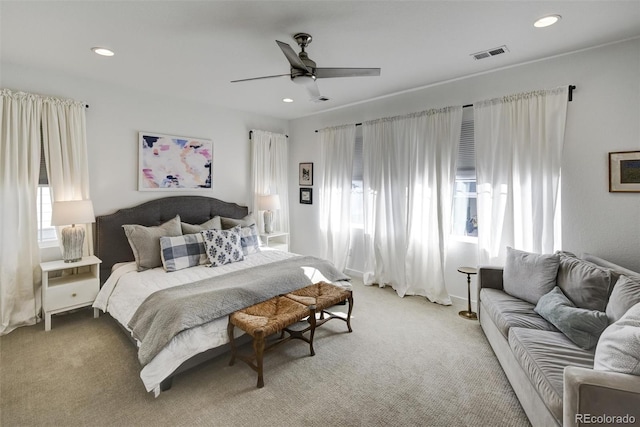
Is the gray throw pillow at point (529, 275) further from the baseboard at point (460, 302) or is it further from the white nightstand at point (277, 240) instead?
the white nightstand at point (277, 240)

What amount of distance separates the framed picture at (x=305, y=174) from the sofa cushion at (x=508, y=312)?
3251 mm

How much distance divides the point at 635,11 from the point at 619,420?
2672 mm

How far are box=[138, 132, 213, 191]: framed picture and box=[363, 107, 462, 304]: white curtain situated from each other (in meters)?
2.35

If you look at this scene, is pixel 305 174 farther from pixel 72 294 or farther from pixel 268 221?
pixel 72 294

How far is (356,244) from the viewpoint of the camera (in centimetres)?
491

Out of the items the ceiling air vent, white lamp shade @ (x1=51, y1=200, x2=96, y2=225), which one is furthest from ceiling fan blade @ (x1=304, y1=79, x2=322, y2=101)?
white lamp shade @ (x1=51, y1=200, x2=96, y2=225)

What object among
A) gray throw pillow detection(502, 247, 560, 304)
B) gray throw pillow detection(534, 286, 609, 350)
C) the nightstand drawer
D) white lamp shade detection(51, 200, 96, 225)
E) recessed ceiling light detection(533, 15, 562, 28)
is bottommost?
the nightstand drawer

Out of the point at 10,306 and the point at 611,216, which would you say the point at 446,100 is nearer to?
the point at 611,216

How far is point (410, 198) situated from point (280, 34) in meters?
2.47

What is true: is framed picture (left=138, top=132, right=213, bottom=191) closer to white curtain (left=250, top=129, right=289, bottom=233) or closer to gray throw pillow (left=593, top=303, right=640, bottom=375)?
white curtain (left=250, top=129, right=289, bottom=233)

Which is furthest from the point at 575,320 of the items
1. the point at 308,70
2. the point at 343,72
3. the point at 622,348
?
the point at 308,70

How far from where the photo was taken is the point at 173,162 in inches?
166

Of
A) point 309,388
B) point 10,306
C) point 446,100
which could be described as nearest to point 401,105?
point 446,100

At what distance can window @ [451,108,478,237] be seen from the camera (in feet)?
11.9
